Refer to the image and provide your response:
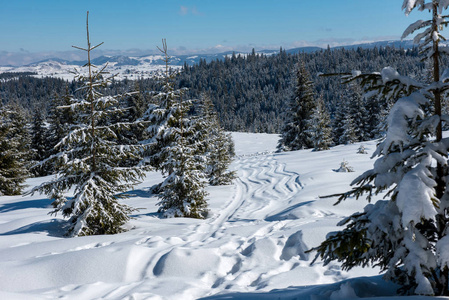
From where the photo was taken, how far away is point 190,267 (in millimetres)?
6262

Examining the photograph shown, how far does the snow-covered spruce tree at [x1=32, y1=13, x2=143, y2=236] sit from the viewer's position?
9211 mm

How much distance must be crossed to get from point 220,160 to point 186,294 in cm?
1713

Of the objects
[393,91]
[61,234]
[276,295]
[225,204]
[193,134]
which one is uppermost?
[393,91]

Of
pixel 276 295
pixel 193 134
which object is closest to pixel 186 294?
pixel 276 295

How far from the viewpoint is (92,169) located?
32.1 feet

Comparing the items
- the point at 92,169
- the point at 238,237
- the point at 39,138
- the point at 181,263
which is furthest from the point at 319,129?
the point at 39,138

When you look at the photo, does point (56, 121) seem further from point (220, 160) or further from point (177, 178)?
point (177, 178)

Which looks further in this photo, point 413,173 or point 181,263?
point 181,263

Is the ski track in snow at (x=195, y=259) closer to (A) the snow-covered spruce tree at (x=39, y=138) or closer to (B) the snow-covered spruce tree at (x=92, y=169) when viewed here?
(B) the snow-covered spruce tree at (x=92, y=169)

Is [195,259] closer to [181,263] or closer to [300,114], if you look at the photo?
[181,263]

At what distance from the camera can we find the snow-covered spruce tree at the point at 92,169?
9.21 metres

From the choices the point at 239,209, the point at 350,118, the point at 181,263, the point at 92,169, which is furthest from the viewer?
the point at 350,118

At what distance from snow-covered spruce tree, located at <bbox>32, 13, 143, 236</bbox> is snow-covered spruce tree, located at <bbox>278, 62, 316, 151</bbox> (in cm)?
2680

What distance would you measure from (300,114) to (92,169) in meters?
28.0
